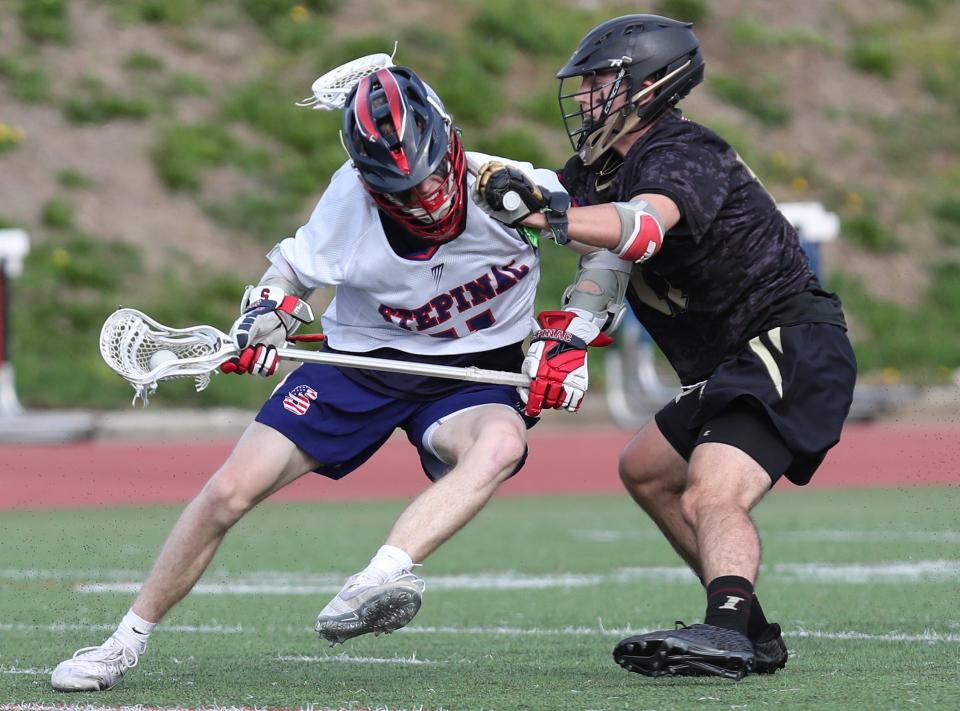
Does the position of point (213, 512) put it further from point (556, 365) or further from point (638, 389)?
point (638, 389)

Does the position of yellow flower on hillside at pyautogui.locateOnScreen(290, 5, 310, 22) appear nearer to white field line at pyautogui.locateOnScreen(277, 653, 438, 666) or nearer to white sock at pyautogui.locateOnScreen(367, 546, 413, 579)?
white field line at pyautogui.locateOnScreen(277, 653, 438, 666)

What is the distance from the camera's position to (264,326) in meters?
4.62

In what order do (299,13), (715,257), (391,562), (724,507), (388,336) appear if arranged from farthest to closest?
(299,13)
(388,336)
(715,257)
(724,507)
(391,562)

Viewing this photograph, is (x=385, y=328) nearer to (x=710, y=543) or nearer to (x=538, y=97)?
(x=710, y=543)

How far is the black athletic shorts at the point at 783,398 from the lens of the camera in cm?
446

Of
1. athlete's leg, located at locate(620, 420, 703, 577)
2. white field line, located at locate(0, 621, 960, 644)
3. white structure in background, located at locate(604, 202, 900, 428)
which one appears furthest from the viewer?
white structure in background, located at locate(604, 202, 900, 428)

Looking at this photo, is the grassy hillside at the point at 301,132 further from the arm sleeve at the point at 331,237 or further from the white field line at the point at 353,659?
the arm sleeve at the point at 331,237

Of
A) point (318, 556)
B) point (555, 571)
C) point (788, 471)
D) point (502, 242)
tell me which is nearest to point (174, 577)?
point (502, 242)

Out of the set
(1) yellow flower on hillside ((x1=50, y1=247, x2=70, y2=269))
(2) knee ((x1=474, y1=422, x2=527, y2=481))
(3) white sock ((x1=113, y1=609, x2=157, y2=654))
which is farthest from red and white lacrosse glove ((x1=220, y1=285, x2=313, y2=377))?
(1) yellow flower on hillside ((x1=50, y1=247, x2=70, y2=269))

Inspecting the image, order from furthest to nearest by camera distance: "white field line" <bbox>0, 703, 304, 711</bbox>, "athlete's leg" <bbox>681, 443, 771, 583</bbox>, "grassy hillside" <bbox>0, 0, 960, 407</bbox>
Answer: "grassy hillside" <bbox>0, 0, 960, 407</bbox>
"athlete's leg" <bbox>681, 443, 771, 583</bbox>
"white field line" <bbox>0, 703, 304, 711</bbox>

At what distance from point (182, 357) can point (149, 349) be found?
10 centimetres

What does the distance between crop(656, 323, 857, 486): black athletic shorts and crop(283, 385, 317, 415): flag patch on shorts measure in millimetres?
1122

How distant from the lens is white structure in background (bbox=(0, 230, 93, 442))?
14156 millimetres

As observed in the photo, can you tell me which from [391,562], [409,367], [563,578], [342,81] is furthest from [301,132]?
[391,562]
